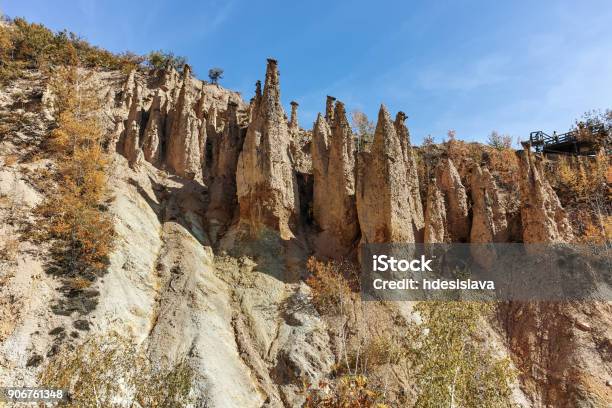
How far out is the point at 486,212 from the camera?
30531 mm

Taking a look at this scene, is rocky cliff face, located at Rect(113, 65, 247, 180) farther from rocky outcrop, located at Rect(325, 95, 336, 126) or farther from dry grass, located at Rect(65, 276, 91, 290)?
dry grass, located at Rect(65, 276, 91, 290)

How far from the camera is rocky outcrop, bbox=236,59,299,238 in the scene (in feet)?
97.5

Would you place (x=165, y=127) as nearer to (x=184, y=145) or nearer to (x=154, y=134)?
(x=154, y=134)

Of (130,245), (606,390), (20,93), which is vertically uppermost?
(20,93)

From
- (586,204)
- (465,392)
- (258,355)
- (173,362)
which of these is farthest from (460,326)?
(586,204)

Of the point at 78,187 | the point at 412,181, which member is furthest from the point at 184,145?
the point at 412,181

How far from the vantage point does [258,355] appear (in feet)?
73.7

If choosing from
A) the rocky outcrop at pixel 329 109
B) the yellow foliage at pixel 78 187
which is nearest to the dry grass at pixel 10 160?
the yellow foliage at pixel 78 187

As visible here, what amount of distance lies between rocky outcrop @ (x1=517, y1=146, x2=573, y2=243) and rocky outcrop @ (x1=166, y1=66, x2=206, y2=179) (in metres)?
21.6

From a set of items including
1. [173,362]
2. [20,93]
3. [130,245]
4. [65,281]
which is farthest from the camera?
[20,93]

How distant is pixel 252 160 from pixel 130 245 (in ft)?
30.8

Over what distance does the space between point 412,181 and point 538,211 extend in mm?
7948

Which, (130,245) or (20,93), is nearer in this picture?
(130,245)

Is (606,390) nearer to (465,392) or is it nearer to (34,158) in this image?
(465,392)
